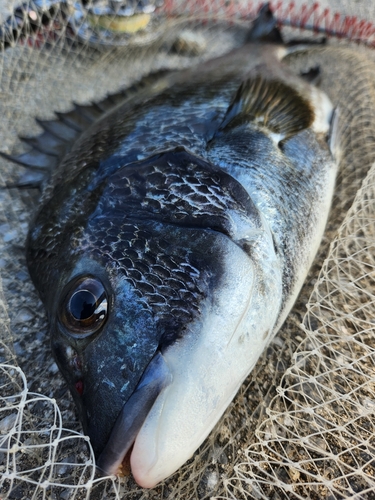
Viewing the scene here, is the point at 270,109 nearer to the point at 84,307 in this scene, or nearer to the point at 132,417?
the point at 84,307

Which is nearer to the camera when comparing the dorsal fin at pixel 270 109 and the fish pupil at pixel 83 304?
the fish pupil at pixel 83 304

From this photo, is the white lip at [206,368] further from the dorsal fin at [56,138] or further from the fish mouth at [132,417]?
the dorsal fin at [56,138]

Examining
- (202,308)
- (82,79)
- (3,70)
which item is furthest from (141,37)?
(202,308)

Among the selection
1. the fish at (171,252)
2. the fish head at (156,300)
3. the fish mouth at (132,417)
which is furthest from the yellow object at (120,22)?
the fish mouth at (132,417)

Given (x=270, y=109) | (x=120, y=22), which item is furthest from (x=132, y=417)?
(x=120, y=22)

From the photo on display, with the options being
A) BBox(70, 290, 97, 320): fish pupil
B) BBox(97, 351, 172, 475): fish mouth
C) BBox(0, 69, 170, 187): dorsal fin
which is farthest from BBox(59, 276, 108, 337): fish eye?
BBox(0, 69, 170, 187): dorsal fin

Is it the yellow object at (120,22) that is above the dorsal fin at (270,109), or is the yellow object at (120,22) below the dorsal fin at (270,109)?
above

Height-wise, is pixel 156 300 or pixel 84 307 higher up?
pixel 156 300
